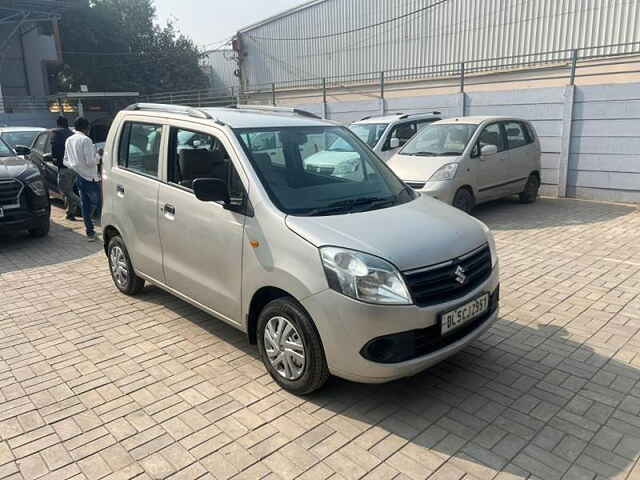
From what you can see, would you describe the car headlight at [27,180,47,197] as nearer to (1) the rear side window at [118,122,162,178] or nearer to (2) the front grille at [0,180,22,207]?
(2) the front grille at [0,180,22,207]

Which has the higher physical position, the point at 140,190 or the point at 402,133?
the point at 402,133

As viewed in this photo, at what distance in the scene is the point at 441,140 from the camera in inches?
354

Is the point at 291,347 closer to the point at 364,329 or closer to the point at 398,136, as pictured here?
the point at 364,329

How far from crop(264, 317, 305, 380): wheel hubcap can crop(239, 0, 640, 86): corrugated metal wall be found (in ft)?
42.0

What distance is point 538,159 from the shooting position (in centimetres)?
1001

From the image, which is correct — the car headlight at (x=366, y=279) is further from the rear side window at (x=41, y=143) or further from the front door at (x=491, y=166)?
the rear side window at (x=41, y=143)

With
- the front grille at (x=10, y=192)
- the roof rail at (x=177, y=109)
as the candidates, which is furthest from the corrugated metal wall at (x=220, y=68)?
the roof rail at (x=177, y=109)

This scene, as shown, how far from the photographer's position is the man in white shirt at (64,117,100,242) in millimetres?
7793

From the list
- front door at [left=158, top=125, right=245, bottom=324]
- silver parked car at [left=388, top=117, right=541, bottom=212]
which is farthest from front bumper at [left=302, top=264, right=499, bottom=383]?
silver parked car at [left=388, top=117, right=541, bottom=212]

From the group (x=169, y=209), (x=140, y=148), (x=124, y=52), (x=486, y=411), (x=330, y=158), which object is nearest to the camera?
(x=486, y=411)

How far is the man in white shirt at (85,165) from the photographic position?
25.6 ft

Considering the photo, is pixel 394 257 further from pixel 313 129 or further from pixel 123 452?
pixel 123 452

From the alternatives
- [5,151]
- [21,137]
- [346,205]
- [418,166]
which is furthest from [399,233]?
[21,137]

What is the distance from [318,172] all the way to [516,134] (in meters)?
6.84
